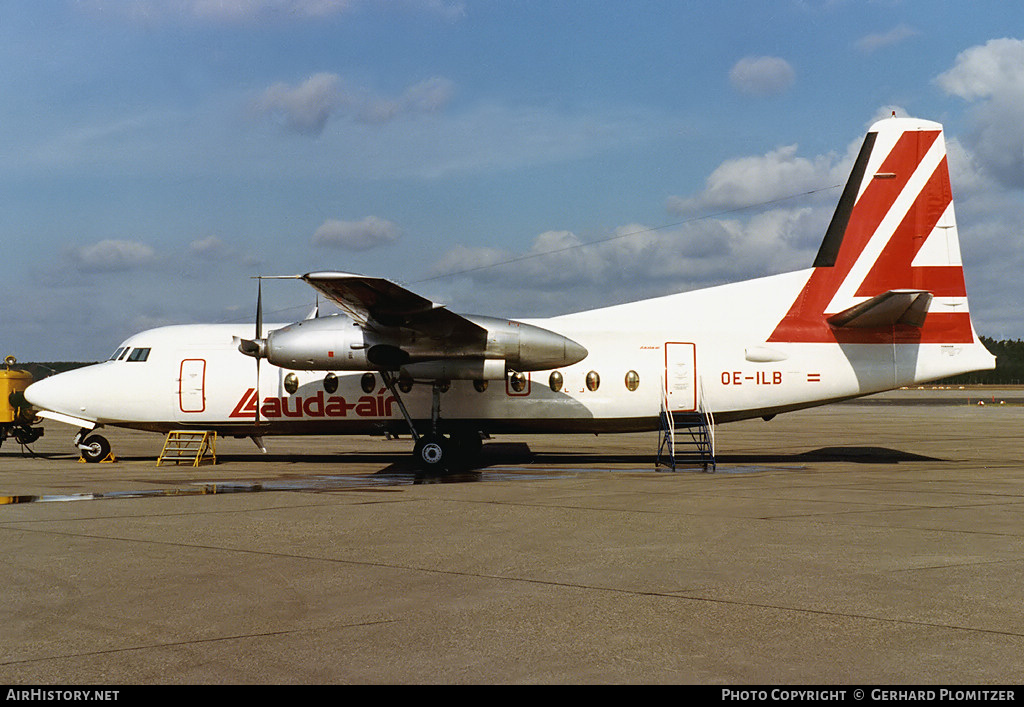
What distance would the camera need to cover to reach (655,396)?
2152 centimetres

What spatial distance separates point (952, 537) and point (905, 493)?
188 inches

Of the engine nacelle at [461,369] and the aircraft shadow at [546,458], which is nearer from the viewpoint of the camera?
the engine nacelle at [461,369]

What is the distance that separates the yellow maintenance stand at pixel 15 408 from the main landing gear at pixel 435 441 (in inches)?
447

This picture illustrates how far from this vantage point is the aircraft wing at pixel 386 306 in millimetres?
17859

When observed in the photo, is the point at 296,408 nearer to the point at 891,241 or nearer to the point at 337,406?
the point at 337,406

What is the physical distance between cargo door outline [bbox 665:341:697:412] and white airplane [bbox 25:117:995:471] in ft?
0.11

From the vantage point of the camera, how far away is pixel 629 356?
71.2 feet

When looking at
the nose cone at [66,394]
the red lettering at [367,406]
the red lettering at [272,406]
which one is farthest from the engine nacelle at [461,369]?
the nose cone at [66,394]

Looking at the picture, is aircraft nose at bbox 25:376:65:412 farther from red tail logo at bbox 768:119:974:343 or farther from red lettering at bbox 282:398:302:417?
red tail logo at bbox 768:119:974:343

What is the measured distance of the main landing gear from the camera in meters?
20.7

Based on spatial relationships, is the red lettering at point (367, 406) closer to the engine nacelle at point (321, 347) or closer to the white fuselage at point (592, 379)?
the white fuselage at point (592, 379)

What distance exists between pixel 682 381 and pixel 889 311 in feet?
15.4
